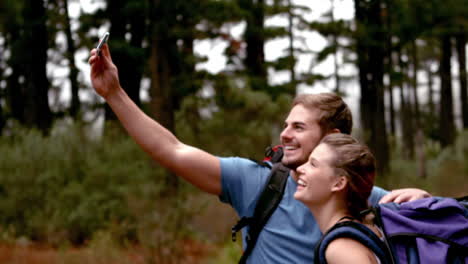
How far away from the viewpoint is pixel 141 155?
12.1 m

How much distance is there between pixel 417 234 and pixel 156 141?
4.12 ft

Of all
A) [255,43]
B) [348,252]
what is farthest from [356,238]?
[255,43]

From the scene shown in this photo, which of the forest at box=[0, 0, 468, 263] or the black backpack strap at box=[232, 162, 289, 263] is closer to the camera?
the black backpack strap at box=[232, 162, 289, 263]

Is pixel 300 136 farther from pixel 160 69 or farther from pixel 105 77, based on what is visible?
pixel 160 69

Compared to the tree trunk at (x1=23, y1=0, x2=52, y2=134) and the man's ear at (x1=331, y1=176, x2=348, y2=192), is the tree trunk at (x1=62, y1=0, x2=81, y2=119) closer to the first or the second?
the tree trunk at (x1=23, y1=0, x2=52, y2=134)

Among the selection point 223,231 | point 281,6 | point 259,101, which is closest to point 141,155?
point 259,101

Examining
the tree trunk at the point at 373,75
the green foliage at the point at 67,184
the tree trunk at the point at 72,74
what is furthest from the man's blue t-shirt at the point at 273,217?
the tree trunk at the point at 72,74

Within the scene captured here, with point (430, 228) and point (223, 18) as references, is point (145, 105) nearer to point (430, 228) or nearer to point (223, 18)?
point (223, 18)

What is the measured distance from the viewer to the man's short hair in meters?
2.67

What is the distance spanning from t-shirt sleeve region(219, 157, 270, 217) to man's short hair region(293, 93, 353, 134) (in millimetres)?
380

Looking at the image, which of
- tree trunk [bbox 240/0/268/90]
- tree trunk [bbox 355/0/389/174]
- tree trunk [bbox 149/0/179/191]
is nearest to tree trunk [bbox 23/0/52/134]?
tree trunk [bbox 240/0/268/90]

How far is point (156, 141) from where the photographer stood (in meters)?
2.64

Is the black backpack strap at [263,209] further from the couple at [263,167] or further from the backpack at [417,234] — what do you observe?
the backpack at [417,234]

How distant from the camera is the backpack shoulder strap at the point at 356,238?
6.57 ft
